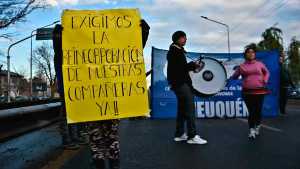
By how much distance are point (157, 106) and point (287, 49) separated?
213 ft

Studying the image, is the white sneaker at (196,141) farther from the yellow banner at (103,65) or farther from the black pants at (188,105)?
the yellow banner at (103,65)

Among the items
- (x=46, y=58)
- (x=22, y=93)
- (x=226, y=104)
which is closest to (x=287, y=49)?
(x=46, y=58)

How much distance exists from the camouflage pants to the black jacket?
10.2 ft

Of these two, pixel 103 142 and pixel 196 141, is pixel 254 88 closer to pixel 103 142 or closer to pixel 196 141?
pixel 196 141

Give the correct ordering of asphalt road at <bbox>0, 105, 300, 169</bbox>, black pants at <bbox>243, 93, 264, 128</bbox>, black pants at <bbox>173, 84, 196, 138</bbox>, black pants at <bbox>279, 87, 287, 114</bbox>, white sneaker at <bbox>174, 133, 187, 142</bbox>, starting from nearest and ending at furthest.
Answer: asphalt road at <bbox>0, 105, 300, 169</bbox> → black pants at <bbox>173, 84, 196, 138</bbox> → white sneaker at <bbox>174, 133, 187, 142</bbox> → black pants at <bbox>243, 93, 264, 128</bbox> → black pants at <bbox>279, 87, 287, 114</bbox>

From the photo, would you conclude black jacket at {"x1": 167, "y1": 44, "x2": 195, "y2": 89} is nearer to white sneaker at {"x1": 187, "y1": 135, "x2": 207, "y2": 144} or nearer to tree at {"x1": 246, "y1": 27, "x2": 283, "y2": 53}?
white sneaker at {"x1": 187, "y1": 135, "x2": 207, "y2": 144}

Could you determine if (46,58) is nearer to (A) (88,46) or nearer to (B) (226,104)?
(B) (226,104)

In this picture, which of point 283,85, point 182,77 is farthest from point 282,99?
point 182,77

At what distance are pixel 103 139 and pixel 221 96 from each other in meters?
8.48

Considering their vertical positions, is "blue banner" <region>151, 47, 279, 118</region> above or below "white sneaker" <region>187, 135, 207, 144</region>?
above

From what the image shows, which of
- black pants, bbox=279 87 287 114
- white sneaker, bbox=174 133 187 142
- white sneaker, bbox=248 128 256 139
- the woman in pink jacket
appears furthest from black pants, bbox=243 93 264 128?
black pants, bbox=279 87 287 114

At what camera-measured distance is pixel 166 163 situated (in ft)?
18.4

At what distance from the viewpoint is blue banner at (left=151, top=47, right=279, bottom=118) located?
40.2 ft

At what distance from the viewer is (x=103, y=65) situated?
13.9 feet
